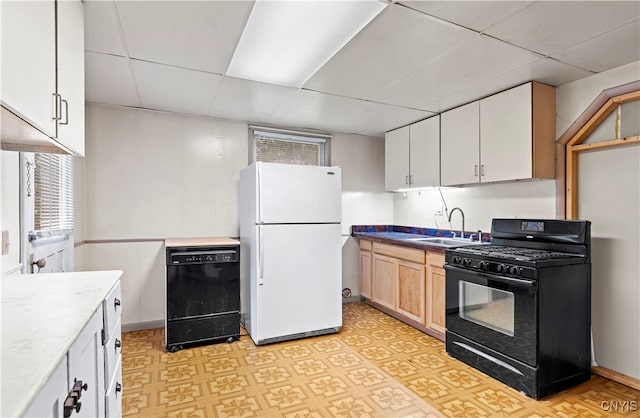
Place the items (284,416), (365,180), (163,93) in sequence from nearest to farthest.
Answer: (284,416) → (163,93) → (365,180)

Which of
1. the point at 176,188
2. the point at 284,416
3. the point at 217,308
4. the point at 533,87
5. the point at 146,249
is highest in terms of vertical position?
the point at 533,87

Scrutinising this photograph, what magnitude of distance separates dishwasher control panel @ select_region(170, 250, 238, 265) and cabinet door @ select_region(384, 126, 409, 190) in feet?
7.00

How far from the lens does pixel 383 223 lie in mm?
4930

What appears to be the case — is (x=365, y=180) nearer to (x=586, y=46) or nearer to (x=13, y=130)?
(x=586, y=46)

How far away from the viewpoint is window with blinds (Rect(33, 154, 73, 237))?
217 centimetres

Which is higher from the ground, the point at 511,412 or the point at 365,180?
the point at 365,180

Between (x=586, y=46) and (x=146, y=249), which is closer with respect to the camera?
(x=586, y=46)

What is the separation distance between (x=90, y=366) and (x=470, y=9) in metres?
2.31

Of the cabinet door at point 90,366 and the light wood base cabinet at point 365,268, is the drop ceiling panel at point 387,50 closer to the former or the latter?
the cabinet door at point 90,366

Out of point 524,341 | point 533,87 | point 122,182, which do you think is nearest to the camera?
point 524,341

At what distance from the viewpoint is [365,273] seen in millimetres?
4477

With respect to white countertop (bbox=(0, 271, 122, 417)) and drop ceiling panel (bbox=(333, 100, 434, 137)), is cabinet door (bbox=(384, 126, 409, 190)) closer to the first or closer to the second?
drop ceiling panel (bbox=(333, 100, 434, 137))

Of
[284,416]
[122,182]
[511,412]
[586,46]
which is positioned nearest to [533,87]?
[586,46]

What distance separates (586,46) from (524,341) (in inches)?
76.8
